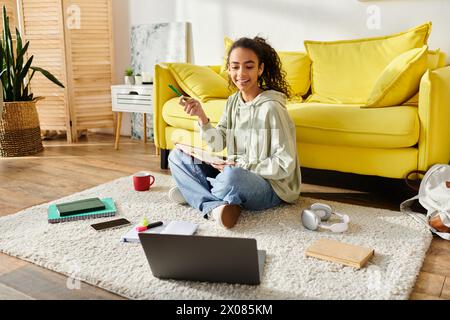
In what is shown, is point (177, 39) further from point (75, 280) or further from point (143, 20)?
point (75, 280)

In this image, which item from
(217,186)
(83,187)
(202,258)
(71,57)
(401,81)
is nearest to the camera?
(202,258)

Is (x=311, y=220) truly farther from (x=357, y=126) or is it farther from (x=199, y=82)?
(x=199, y=82)

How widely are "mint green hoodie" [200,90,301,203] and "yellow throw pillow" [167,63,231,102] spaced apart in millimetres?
531

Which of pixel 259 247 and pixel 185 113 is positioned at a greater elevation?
pixel 185 113

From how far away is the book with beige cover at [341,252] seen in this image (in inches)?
58.3

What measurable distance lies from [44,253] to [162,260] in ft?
1.67

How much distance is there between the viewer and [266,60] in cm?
202

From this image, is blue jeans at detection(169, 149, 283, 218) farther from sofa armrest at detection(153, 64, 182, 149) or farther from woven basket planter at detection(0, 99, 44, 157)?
woven basket planter at detection(0, 99, 44, 157)

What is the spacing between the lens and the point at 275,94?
6.50 ft

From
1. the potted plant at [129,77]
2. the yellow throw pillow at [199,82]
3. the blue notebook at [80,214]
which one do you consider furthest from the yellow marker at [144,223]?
the potted plant at [129,77]

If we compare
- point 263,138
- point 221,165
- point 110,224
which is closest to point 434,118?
point 263,138

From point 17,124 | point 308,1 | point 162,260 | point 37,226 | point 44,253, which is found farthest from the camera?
point 17,124

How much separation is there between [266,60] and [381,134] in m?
0.62
